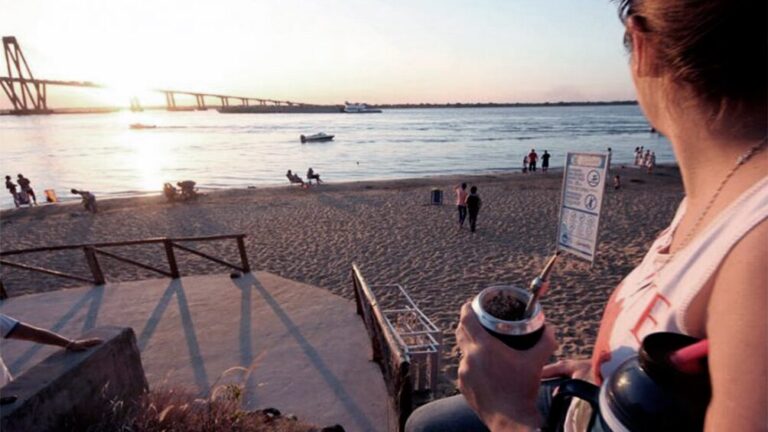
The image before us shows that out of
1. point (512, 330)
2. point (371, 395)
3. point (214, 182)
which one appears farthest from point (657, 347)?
point (214, 182)

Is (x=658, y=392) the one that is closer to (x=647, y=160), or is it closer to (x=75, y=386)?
(x=75, y=386)

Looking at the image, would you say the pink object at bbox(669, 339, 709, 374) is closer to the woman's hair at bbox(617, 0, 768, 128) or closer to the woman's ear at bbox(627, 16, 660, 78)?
the woman's hair at bbox(617, 0, 768, 128)

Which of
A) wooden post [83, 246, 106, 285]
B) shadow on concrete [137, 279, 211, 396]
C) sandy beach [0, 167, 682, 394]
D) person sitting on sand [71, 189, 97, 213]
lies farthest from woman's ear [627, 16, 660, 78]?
person sitting on sand [71, 189, 97, 213]

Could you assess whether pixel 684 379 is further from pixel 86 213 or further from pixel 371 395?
pixel 86 213

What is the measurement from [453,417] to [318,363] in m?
3.86

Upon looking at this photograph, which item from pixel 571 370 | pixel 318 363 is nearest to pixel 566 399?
pixel 571 370

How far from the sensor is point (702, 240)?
2.18 ft

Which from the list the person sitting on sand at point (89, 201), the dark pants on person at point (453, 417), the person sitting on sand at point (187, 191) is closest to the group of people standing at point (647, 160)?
the person sitting on sand at point (187, 191)

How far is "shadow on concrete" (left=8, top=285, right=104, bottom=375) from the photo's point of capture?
480cm

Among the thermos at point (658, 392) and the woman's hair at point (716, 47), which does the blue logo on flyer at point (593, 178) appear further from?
the thermos at point (658, 392)

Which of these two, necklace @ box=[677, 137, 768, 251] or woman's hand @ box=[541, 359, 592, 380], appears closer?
necklace @ box=[677, 137, 768, 251]

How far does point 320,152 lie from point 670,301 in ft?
167

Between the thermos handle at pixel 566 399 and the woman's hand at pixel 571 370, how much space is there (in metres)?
0.28

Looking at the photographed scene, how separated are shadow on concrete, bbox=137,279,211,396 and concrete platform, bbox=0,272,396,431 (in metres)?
0.01
